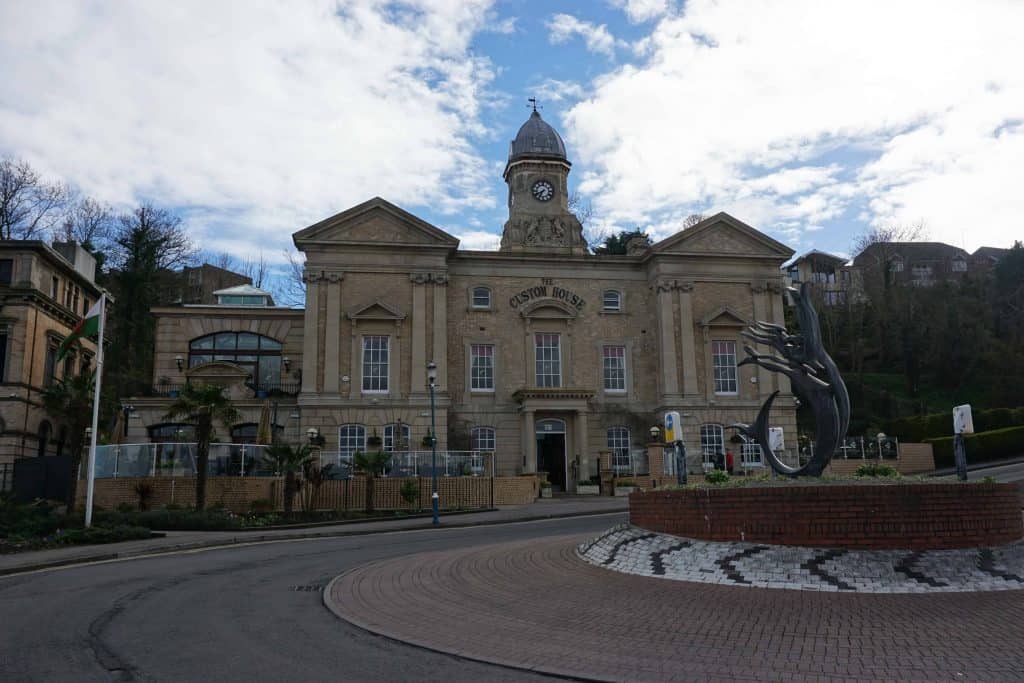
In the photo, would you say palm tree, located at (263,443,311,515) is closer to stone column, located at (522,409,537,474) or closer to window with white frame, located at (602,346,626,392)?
stone column, located at (522,409,537,474)

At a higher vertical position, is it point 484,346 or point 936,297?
point 936,297

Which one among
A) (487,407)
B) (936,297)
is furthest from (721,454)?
(936,297)

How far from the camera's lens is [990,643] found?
329 inches

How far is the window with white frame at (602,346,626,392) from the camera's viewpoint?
41188mm

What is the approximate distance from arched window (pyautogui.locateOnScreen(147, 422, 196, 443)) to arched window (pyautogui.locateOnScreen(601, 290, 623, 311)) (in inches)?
819

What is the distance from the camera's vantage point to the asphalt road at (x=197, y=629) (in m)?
7.91

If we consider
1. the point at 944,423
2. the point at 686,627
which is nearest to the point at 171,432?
the point at 686,627

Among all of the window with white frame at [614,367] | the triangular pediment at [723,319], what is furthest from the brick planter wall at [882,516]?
the triangular pediment at [723,319]

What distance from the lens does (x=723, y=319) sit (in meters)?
41.5

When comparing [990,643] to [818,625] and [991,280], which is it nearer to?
[818,625]

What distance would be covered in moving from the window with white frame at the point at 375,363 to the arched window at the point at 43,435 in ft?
51.9

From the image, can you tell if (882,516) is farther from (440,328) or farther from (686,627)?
(440,328)

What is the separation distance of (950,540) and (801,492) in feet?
6.79

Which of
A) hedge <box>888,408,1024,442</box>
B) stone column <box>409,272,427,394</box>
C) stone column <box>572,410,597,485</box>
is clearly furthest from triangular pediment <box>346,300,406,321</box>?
hedge <box>888,408,1024,442</box>
